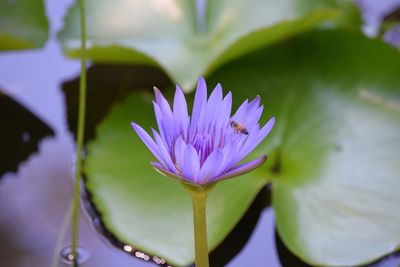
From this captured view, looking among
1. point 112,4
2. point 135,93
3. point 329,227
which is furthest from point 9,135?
point 329,227

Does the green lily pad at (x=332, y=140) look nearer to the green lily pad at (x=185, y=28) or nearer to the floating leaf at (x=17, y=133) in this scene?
the green lily pad at (x=185, y=28)

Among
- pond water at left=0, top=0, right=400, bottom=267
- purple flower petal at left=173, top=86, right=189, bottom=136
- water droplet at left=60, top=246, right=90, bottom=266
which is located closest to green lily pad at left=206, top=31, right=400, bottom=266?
pond water at left=0, top=0, right=400, bottom=267

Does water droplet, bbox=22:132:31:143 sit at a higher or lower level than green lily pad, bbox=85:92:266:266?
higher

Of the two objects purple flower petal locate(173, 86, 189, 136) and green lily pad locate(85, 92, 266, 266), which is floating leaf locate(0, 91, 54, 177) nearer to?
green lily pad locate(85, 92, 266, 266)

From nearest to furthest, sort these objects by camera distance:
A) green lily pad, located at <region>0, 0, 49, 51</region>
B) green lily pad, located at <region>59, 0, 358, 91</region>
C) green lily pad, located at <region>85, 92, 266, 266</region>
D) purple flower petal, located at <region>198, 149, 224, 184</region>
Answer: purple flower petal, located at <region>198, 149, 224, 184</region>
green lily pad, located at <region>85, 92, 266, 266</region>
green lily pad, located at <region>59, 0, 358, 91</region>
green lily pad, located at <region>0, 0, 49, 51</region>

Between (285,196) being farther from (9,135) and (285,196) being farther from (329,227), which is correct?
(9,135)

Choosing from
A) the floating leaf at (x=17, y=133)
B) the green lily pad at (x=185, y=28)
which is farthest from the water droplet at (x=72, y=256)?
the green lily pad at (x=185, y=28)
